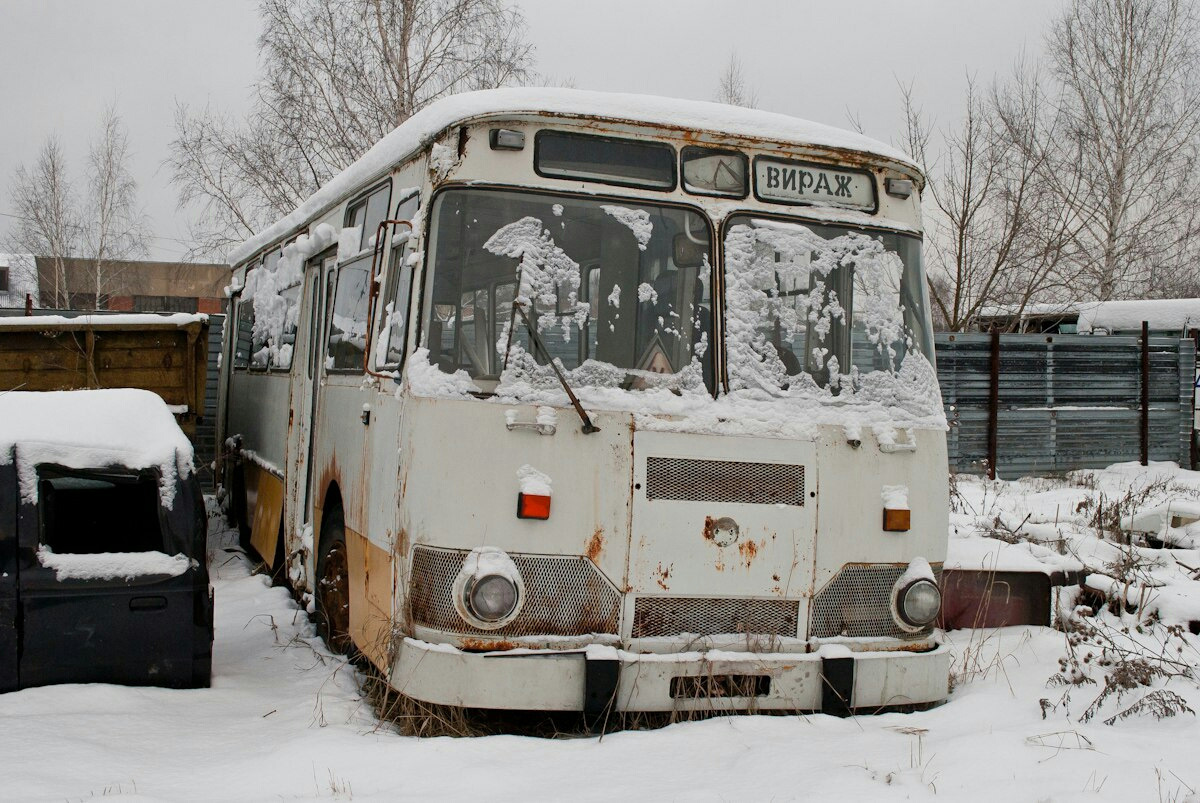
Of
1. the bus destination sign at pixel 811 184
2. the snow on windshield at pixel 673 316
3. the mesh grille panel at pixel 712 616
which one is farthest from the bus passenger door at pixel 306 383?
the bus destination sign at pixel 811 184

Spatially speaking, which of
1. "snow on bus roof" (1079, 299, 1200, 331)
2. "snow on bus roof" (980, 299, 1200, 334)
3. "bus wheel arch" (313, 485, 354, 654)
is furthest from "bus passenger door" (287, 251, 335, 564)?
"snow on bus roof" (1079, 299, 1200, 331)

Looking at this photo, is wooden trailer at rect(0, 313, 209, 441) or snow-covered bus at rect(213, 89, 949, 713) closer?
snow-covered bus at rect(213, 89, 949, 713)

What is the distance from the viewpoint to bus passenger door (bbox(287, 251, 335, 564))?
719 centimetres

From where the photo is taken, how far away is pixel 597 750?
4.65m

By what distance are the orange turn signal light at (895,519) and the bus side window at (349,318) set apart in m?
2.57

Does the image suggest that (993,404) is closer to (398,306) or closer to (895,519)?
(895,519)

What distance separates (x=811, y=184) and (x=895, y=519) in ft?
5.09

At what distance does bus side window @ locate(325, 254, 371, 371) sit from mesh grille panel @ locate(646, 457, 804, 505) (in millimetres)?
1713

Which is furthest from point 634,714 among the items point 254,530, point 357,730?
point 254,530

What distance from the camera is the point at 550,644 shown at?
4816 mm

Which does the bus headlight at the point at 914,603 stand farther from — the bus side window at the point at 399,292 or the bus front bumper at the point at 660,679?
the bus side window at the point at 399,292

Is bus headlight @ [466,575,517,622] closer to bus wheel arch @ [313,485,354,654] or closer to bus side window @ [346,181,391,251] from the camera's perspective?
bus wheel arch @ [313,485,354,654]

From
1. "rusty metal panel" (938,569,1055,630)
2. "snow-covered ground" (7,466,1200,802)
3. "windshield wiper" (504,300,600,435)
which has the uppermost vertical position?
"windshield wiper" (504,300,600,435)

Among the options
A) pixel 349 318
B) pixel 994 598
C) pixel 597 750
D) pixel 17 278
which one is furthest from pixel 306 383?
pixel 17 278
